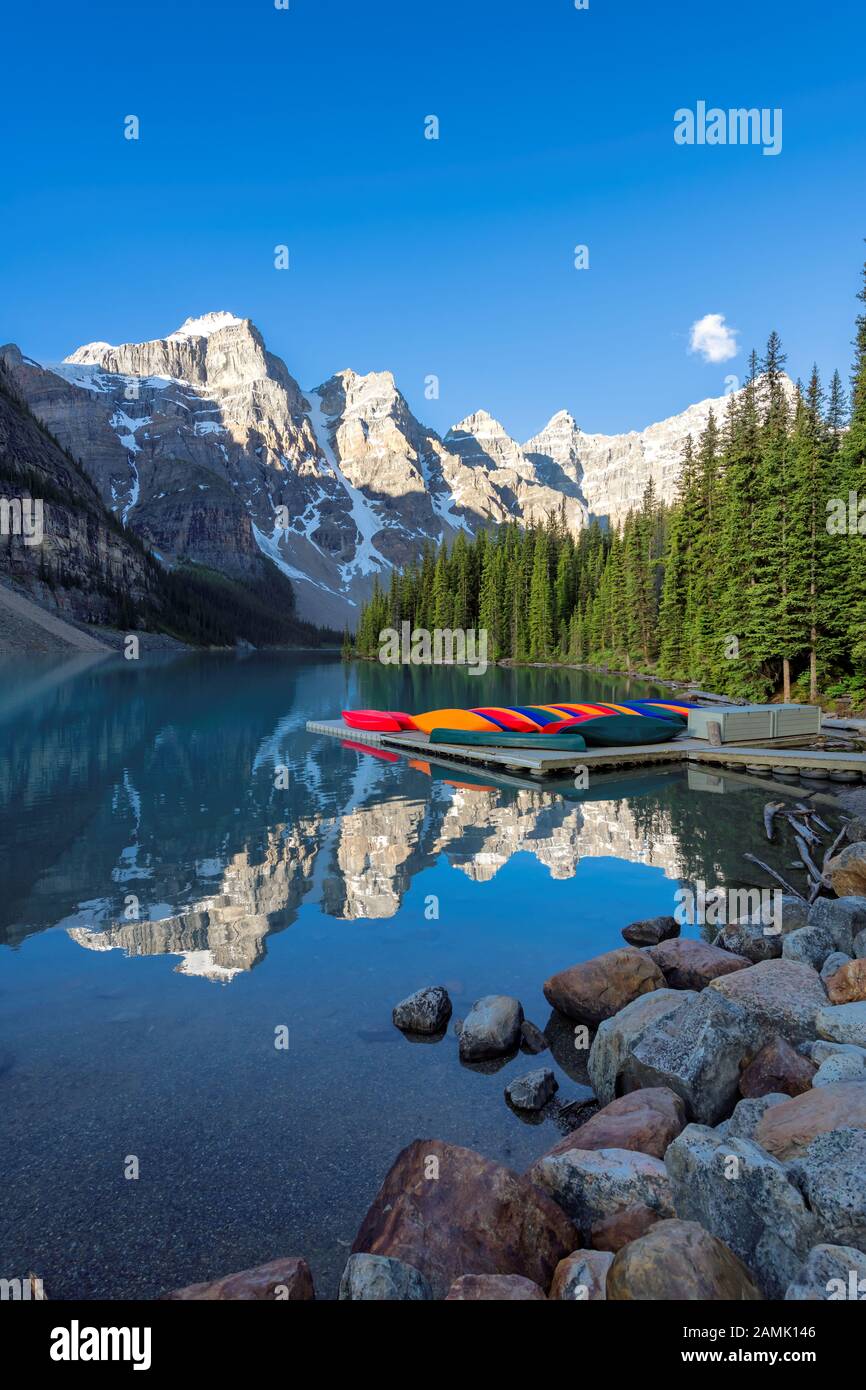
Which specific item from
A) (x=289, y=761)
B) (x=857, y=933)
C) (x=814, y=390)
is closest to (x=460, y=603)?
(x=814, y=390)

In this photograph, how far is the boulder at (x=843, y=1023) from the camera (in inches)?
286

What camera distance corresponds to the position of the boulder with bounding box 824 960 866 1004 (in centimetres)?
822

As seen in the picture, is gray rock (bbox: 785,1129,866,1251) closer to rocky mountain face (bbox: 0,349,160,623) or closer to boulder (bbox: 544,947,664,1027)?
boulder (bbox: 544,947,664,1027)

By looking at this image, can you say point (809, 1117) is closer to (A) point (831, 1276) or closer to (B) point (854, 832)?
(A) point (831, 1276)

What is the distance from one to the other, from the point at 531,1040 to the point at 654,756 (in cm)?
2146

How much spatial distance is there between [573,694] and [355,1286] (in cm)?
5124

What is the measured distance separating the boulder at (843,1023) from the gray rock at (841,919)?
271cm

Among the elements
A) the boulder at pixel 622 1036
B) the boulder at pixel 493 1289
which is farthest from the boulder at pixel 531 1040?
the boulder at pixel 493 1289

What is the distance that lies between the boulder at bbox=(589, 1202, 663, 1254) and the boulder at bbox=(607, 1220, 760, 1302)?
0.98 metres

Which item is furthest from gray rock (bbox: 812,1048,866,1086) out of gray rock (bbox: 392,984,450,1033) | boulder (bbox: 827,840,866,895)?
boulder (bbox: 827,840,866,895)

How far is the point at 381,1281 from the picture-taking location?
15.4 feet

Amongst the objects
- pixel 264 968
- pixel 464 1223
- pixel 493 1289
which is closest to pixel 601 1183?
pixel 464 1223
